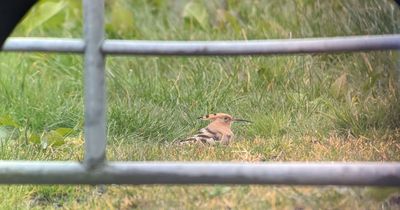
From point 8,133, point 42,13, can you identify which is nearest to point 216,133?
point 8,133

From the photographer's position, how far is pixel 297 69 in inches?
131

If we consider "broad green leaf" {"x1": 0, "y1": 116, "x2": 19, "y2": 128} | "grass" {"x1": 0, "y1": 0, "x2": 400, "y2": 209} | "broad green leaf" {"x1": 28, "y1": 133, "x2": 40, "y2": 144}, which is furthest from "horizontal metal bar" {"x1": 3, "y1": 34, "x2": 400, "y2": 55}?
"broad green leaf" {"x1": 0, "y1": 116, "x2": 19, "y2": 128}

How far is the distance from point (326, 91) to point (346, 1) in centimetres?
90

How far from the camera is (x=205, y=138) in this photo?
2.64 m

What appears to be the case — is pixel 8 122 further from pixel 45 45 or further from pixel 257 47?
pixel 257 47

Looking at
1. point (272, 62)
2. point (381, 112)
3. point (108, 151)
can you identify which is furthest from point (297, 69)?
point (108, 151)

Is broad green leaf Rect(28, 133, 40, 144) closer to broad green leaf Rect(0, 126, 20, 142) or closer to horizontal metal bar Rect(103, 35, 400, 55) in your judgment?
broad green leaf Rect(0, 126, 20, 142)

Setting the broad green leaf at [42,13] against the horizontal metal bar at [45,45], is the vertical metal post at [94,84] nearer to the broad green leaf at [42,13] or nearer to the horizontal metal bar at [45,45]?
the horizontal metal bar at [45,45]

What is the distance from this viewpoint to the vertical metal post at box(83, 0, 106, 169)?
1.64 meters

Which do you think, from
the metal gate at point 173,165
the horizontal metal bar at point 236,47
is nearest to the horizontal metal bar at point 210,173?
the metal gate at point 173,165

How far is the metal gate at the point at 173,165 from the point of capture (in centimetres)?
160

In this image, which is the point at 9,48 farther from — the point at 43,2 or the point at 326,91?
the point at 43,2

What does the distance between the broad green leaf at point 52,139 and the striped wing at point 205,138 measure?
431mm

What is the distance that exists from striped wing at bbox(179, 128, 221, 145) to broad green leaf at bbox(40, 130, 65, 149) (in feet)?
1.41
